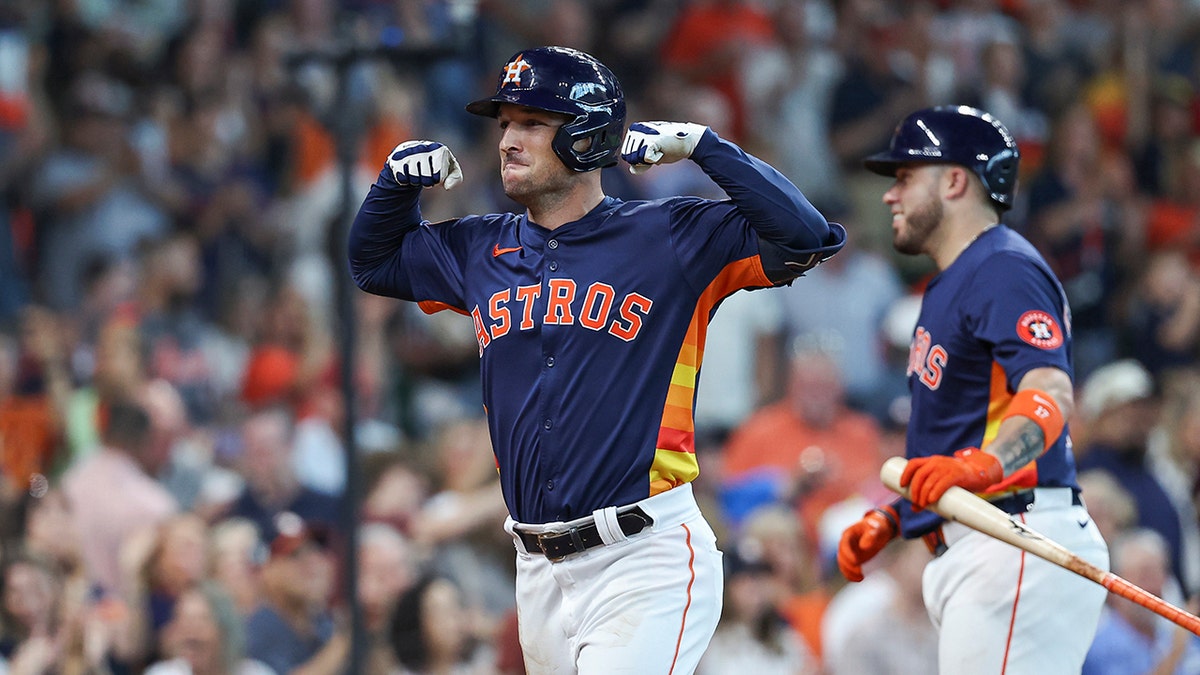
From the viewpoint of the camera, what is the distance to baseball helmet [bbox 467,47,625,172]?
193 inches

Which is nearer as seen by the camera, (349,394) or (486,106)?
(486,106)

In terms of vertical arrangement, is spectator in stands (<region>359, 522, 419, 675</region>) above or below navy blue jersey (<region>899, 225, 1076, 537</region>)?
below

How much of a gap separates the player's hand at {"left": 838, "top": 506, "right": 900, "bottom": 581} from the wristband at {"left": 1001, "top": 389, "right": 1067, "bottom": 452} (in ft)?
2.37

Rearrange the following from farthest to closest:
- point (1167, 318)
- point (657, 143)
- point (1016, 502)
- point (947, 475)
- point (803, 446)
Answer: point (1167, 318) < point (803, 446) < point (1016, 502) < point (947, 475) < point (657, 143)

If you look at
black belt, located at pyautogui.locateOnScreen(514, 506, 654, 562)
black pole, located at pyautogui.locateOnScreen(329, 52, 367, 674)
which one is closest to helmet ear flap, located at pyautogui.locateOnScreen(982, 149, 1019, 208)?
black belt, located at pyautogui.locateOnScreen(514, 506, 654, 562)

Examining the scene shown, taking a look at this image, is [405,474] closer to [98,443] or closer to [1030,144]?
[98,443]

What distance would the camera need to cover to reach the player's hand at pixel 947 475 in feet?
15.8

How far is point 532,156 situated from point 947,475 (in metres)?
1.46

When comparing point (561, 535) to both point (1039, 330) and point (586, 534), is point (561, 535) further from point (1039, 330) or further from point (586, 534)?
point (1039, 330)

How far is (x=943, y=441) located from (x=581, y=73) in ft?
5.36

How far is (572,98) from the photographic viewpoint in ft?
16.1

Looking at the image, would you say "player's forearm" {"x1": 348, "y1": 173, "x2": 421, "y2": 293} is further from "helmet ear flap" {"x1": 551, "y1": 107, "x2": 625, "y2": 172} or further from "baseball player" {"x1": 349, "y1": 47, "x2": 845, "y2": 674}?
"helmet ear flap" {"x1": 551, "y1": 107, "x2": 625, "y2": 172}

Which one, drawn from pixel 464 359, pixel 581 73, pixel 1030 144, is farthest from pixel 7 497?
pixel 1030 144

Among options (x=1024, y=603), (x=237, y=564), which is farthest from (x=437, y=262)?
(x=237, y=564)
